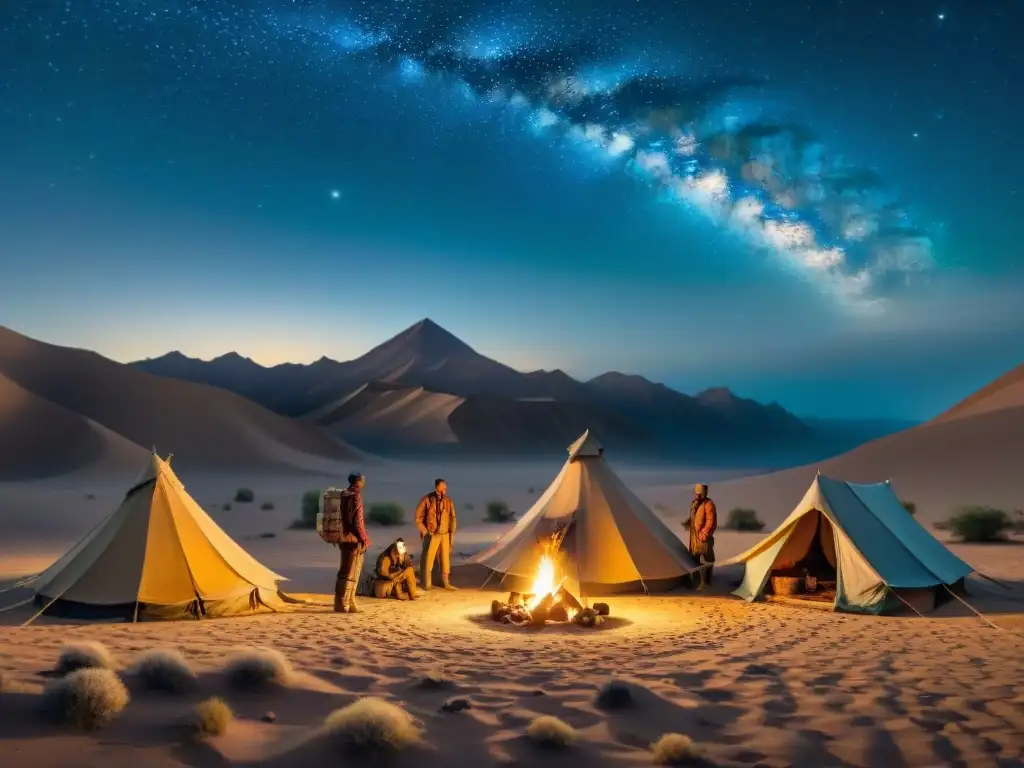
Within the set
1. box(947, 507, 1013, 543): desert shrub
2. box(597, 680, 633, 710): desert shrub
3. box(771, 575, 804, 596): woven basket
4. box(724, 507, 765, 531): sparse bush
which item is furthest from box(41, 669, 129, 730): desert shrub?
box(724, 507, 765, 531): sparse bush

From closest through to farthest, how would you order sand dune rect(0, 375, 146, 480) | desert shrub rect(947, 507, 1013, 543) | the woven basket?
1. the woven basket
2. desert shrub rect(947, 507, 1013, 543)
3. sand dune rect(0, 375, 146, 480)

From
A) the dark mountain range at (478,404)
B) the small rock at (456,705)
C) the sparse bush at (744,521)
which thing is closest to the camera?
the small rock at (456,705)

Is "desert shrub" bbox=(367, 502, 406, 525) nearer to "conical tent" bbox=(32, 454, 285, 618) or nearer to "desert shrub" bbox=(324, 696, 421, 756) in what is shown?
"conical tent" bbox=(32, 454, 285, 618)

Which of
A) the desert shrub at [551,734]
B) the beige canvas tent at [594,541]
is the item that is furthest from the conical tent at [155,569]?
the desert shrub at [551,734]

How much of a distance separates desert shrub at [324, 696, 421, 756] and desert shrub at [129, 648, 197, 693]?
148 cm

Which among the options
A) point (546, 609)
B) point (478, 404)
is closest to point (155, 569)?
point (546, 609)

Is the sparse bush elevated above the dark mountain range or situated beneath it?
situated beneath

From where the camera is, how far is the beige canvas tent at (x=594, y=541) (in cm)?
1282

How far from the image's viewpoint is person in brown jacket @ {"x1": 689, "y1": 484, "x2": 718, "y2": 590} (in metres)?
13.1

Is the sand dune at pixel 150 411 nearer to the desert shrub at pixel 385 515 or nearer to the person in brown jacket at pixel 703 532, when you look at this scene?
the desert shrub at pixel 385 515

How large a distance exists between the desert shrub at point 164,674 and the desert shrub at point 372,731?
1483mm

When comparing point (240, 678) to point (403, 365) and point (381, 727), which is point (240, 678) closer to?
point (381, 727)

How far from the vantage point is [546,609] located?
35.3 ft

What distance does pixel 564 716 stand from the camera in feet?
21.7
